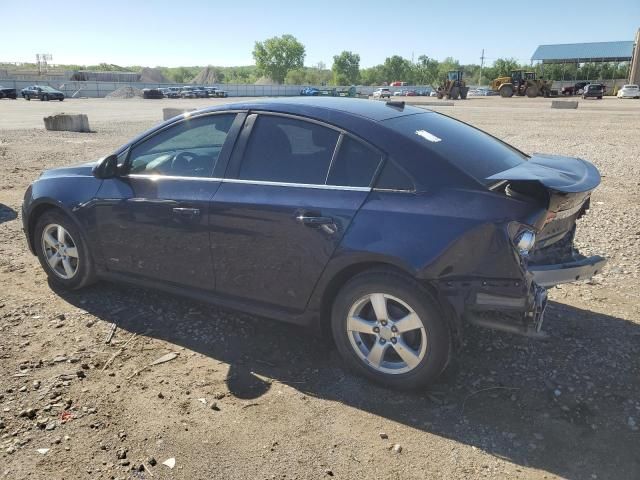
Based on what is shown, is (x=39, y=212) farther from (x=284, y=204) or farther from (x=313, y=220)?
(x=313, y=220)

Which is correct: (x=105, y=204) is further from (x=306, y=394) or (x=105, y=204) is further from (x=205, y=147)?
(x=306, y=394)

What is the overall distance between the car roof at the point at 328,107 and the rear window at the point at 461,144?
0.37ft

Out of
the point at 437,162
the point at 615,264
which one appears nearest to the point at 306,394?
the point at 437,162

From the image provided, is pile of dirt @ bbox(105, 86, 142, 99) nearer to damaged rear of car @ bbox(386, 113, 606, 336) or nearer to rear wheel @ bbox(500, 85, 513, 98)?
rear wheel @ bbox(500, 85, 513, 98)

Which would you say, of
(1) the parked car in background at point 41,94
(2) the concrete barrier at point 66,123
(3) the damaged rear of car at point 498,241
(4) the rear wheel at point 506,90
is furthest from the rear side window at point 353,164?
(4) the rear wheel at point 506,90

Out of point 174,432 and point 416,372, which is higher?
point 416,372

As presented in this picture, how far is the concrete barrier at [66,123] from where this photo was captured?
19.0 m

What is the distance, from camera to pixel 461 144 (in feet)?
11.3

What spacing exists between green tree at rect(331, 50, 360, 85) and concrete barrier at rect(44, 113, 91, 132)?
5724 inches

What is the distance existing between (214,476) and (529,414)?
1.78 m

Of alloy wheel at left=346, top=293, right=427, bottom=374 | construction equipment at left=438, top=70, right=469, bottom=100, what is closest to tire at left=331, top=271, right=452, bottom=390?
alloy wheel at left=346, top=293, right=427, bottom=374

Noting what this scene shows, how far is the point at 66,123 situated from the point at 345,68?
14904 cm

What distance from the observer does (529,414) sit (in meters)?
2.98

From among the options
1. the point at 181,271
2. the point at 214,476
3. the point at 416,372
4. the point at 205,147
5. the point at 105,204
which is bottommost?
the point at 214,476
